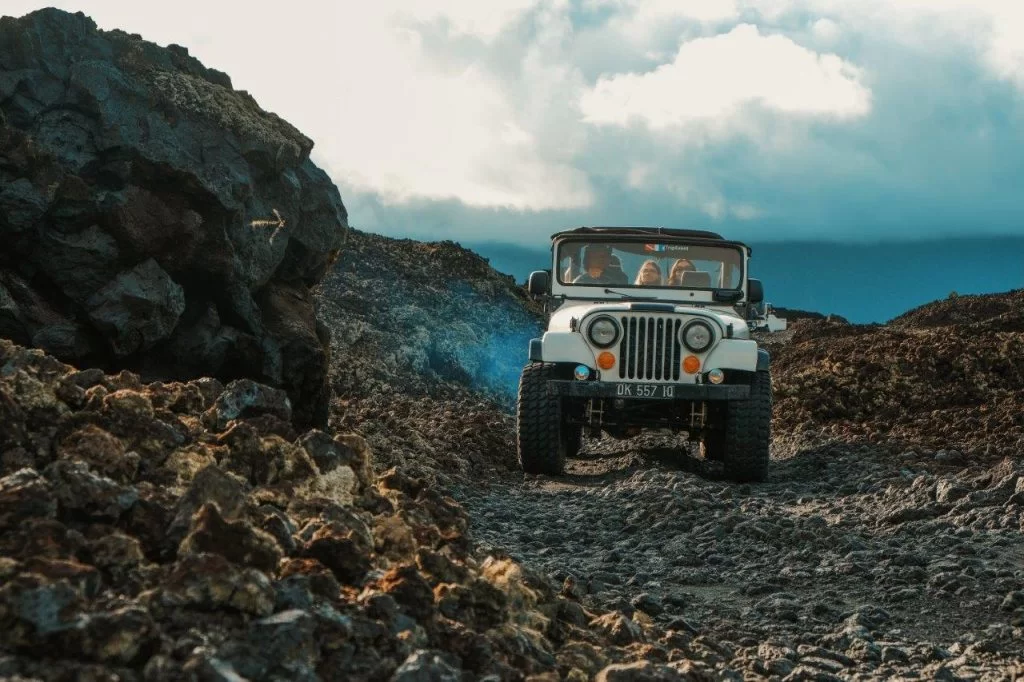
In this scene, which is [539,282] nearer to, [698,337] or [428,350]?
[698,337]

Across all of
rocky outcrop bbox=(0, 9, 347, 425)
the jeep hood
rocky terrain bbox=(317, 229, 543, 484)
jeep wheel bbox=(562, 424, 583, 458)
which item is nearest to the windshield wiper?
the jeep hood

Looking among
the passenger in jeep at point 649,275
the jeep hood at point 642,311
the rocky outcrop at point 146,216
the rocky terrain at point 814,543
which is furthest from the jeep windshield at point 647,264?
the rocky outcrop at point 146,216

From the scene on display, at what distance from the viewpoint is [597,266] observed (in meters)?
11.1

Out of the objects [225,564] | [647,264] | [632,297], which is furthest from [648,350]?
[225,564]

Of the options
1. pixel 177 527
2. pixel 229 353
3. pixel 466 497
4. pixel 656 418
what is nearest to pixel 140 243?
pixel 229 353

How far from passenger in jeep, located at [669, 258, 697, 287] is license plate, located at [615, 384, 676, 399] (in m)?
1.53

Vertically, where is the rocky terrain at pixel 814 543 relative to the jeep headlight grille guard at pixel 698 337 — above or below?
below

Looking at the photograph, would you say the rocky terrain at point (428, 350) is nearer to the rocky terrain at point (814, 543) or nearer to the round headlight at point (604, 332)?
the rocky terrain at point (814, 543)

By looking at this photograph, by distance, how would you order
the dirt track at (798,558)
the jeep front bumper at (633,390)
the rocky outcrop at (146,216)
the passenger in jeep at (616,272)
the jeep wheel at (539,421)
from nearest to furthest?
the dirt track at (798,558) → the rocky outcrop at (146,216) → the jeep front bumper at (633,390) → the jeep wheel at (539,421) → the passenger in jeep at (616,272)

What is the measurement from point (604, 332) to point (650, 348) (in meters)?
0.45

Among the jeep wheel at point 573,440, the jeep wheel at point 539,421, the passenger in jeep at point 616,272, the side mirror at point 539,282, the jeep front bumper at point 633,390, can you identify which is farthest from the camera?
the jeep wheel at point 573,440

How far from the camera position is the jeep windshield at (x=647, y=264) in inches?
435

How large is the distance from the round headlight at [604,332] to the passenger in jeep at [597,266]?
45.9 inches

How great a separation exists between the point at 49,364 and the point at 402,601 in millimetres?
2612
